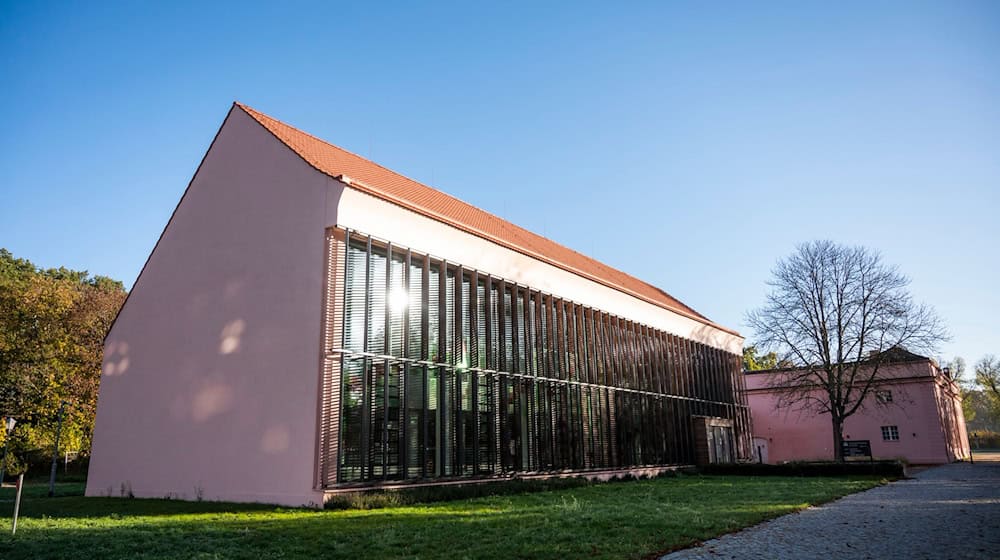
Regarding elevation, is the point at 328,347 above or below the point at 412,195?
below

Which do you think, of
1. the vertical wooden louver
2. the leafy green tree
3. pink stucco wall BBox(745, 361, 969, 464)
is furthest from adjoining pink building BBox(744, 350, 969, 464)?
the leafy green tree

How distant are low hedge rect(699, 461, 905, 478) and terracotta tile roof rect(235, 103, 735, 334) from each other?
9269mm

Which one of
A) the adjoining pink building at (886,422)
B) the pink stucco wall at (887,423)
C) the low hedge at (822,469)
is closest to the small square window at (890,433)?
the adjoining pink building at (886,422)

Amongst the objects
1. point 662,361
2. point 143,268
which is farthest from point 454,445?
point 662,361

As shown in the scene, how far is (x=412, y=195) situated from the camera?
24.4 meters

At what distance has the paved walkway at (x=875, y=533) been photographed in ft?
27.9

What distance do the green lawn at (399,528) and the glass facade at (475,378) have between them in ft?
8.42

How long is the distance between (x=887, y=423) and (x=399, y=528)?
42925mm

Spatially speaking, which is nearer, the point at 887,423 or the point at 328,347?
the point at 328,347

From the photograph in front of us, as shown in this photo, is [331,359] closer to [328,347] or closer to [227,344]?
[328,347]

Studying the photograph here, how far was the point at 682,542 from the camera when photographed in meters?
9.51

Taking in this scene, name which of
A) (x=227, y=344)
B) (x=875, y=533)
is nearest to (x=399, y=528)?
(x=875, y=533)

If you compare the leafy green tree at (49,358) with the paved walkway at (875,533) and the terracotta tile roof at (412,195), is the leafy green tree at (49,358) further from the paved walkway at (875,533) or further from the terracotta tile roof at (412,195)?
the paved walkway at (875,533)

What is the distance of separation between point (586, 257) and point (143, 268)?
975 inches
